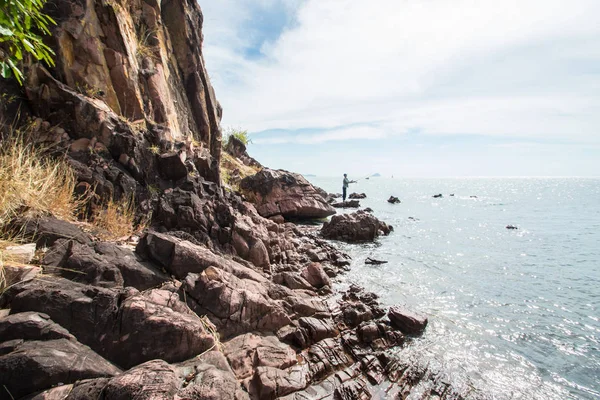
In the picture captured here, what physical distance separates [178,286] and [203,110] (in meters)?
14.2

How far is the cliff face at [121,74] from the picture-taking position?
8.21 metres

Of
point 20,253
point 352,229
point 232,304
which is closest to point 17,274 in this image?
point 20,253

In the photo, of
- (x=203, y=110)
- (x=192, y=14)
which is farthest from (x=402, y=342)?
(x=192, y=14)

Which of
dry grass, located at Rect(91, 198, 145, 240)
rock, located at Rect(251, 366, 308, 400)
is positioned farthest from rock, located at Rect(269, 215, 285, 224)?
rock, located at Rect(251, 366, 308, 400)

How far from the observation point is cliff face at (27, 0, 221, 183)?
8.21 m

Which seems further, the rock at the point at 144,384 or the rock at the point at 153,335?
the rock at the point at 153,335

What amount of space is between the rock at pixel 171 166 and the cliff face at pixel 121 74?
752 mm

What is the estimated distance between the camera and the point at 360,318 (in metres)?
7.98

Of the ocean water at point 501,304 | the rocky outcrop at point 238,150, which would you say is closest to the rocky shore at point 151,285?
the ocean water at point 501,304

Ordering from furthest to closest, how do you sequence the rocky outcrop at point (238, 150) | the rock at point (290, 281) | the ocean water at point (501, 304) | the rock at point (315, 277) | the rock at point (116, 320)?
the rocky outcrop at point (238, 150), the rock at point (315, 277), the rock at point (290, 281), the ocean water at point (501, 304), the rock at point (116, 320)

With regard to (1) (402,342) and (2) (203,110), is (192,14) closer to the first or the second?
(2) (203,110)

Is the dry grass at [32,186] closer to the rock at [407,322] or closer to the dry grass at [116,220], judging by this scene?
the dry grass at [116,220]

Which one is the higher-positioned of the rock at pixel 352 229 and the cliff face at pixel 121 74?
the cliff face at pixel 121 74

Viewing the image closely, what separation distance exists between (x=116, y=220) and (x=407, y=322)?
8.19 meters
